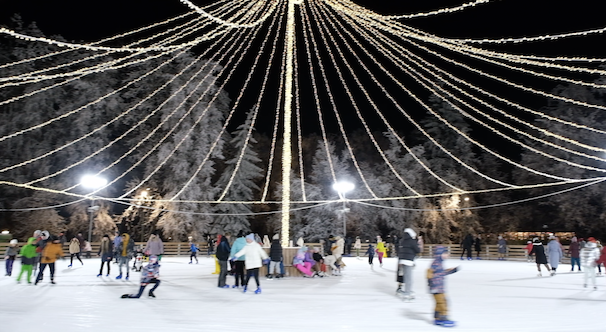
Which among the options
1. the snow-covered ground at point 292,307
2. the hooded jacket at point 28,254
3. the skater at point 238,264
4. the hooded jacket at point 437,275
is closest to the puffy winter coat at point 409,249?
the snow-covered ground at point 292,307

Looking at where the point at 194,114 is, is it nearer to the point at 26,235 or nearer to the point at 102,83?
the point at 102,83

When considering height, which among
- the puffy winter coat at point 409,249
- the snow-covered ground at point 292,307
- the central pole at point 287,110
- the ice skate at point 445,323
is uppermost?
the central pole at point 287,110

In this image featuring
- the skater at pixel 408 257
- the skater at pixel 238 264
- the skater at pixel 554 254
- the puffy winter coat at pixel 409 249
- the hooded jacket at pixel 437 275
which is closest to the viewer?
the hooded jacket at pixel 437 275

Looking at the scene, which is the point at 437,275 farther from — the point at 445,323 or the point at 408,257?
the point at 408,257

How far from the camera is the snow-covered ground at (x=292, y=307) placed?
6.31m

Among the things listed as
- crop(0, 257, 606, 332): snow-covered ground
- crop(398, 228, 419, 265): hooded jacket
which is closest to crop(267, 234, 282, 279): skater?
crop(0, 257, 606, 332): snow-covered ground

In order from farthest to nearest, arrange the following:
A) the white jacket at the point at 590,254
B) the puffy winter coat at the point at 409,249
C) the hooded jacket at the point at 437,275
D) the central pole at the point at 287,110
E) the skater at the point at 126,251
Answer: the central pole at the point at 287,110, the skater at the point at 126,251, the white jacket at the point at 590,254, the puffy winter coat at the point at 409,249, the hooded jacket at the point at 437,275

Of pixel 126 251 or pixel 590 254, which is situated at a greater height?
pixel 590 254

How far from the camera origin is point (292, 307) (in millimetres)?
7730

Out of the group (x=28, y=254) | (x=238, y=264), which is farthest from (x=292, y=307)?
(x=28, y=254)

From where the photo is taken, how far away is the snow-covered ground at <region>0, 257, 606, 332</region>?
20.7ft

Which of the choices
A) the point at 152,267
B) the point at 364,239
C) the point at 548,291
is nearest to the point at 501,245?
the point at 364,239

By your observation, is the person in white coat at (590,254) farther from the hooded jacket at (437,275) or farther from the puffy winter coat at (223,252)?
the puffy winter coat at (223,252)

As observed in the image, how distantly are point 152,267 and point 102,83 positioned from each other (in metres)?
21.8
